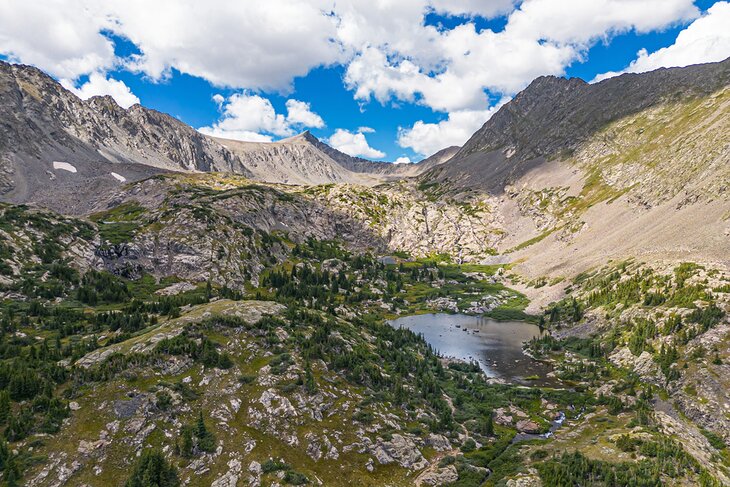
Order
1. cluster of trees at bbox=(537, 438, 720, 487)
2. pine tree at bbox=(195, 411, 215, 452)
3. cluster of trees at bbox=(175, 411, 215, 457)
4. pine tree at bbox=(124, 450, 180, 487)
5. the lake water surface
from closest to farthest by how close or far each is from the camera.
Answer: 1. pine tree at bbox=(124, 450, 180, 487)
2. cluster of trees at bbox=(175, 411, 215, 457)
3. pine tree at bbox=(195, 411, 215, 452)
4. cluster of trees at bbox=(537, 438, 720, 487)
5. the lake water surface

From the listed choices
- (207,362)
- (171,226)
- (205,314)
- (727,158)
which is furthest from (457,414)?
(727,158)

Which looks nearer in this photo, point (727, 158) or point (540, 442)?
point (540, 442)

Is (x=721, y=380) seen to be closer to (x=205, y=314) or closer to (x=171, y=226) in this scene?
(x=205, y=314)

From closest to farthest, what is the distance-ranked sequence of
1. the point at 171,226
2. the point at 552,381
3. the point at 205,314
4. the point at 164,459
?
the point at 164,459 < the point at 205,314 < the point at 552,381 < the point at 171,226

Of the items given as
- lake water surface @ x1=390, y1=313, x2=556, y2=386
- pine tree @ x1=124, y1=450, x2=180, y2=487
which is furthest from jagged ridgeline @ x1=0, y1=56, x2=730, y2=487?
lake water surface @ x1=390, y1=313, x2=556, y2=386

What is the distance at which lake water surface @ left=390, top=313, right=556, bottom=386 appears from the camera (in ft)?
341

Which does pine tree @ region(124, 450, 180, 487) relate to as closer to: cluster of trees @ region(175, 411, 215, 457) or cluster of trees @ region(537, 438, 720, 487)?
cluster of trees @ region(175, 411, 215, 457)

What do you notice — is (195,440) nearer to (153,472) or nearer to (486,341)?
(153,472)

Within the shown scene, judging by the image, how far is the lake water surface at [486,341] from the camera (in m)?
104

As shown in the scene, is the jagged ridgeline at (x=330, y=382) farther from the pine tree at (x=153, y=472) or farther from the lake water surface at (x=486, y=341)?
the lake water surface at (x=486, y=341)

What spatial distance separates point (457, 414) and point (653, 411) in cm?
3506

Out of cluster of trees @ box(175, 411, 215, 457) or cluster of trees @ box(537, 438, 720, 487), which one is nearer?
cluster of trees @ box(175, 411, 215, 457)

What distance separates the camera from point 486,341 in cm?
13088

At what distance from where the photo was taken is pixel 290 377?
66125mm
